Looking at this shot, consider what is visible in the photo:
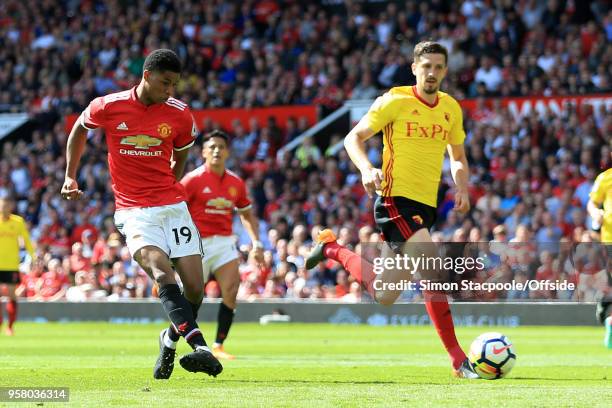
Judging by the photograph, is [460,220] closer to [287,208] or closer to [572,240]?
[572,240]

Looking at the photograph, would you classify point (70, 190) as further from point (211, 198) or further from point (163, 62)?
point (211, 198)

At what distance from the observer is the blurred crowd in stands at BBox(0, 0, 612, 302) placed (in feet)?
73.7

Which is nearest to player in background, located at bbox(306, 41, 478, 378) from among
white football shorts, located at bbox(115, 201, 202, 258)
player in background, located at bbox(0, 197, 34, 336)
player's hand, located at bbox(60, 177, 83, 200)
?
white football shorts, located at bbox(115, 201, 202, 258)

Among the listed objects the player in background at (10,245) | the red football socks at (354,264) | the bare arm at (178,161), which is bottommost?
the player in background at (10,245)

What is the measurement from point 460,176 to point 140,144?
8.92ft

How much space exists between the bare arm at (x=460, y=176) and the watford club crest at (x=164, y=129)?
2.43 metres

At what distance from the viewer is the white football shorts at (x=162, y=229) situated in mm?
9523

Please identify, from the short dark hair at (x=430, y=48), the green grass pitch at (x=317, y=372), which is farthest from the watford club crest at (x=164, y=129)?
the short dark hair at (x=430, y=48)

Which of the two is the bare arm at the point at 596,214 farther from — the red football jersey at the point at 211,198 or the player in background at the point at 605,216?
the red football jersey at the point at 211,198

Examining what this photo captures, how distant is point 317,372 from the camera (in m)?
10.8

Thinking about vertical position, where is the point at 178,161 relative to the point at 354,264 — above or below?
above

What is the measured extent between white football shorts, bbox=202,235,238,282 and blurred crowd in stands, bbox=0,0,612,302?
20.0 ft

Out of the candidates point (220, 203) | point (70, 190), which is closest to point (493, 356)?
point (70, 190)

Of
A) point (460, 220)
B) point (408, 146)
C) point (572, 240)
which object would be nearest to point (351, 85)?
point (460, 220)
